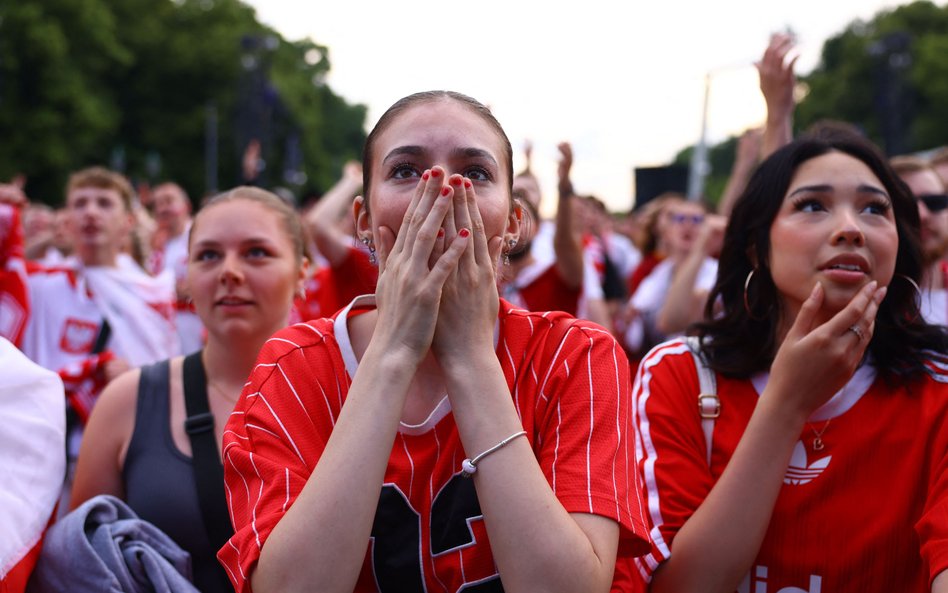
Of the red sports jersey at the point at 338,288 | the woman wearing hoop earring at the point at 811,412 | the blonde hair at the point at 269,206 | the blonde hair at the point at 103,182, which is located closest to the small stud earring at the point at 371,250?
the woman wearing hoop earring at the point at 811,412

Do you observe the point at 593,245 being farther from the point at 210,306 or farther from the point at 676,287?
the point at 210,306

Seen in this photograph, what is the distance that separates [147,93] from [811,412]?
44.9 metres

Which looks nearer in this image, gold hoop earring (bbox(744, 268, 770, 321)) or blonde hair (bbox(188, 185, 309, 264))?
gold hoop earring (bbox(744, 268, 770, 321))

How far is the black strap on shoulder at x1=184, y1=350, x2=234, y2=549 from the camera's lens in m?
2.77

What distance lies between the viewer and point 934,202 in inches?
173

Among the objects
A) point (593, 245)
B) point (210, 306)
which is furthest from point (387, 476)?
point (593, 245)

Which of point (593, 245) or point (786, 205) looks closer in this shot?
point (786, 205)

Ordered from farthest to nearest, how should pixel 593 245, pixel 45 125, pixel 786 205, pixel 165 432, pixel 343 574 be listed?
1. pixel 45 125
2. pixel 593 245
3. pixel 165 432
4. pixel 786 205
5. pixel 343 574

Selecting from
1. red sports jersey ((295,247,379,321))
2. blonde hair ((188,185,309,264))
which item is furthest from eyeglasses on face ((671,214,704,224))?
blonde hair ((188,185,309,264))

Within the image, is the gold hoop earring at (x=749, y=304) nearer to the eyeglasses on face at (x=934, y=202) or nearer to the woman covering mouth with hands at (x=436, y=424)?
the woman covering mouth with hands at (x=436, y=424)

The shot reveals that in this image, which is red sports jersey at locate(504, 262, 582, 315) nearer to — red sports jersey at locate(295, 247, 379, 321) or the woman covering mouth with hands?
red sports jersey at locate(295, 247, 379, 321)

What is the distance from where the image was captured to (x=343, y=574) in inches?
74.5

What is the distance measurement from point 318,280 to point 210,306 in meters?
3.14

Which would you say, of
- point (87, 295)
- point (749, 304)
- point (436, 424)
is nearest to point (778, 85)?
point (749, 304)
